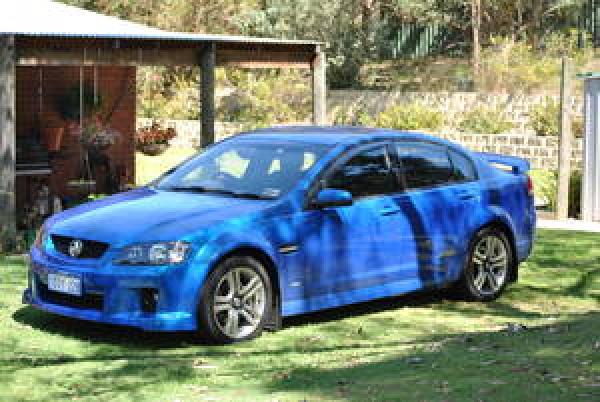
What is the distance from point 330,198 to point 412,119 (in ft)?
65.5

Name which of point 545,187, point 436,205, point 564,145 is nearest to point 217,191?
point 436,205

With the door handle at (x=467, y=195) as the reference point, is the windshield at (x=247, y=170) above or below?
above

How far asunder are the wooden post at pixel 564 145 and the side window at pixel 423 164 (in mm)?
6949

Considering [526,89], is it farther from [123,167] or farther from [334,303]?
[334,303]

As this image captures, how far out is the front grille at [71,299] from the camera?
8.83m

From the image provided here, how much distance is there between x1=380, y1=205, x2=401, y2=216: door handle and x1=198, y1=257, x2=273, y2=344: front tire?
4.62ft

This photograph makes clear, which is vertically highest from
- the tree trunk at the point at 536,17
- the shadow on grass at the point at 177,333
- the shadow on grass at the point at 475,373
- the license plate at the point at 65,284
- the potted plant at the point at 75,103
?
the tree trunk at the point at 536,17

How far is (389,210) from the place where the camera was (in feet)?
33.2

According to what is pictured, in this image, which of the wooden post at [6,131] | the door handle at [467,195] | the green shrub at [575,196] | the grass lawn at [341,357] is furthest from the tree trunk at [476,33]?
the grass lawn at [341,357]

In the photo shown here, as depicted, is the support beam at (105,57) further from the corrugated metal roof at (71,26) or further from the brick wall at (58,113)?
the brick wall at (58,113)

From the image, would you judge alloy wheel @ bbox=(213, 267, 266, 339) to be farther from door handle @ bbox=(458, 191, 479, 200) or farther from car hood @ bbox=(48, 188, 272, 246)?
A: door handle @ bbox=(458, 191, 479, 200)

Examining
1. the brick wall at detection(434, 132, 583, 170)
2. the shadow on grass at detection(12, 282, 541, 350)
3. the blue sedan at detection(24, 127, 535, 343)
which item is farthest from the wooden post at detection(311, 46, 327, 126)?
the brick wall at detection(434, 132, 583, 170)

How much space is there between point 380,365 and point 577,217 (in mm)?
11448

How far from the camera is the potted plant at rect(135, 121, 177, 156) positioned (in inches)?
1200
